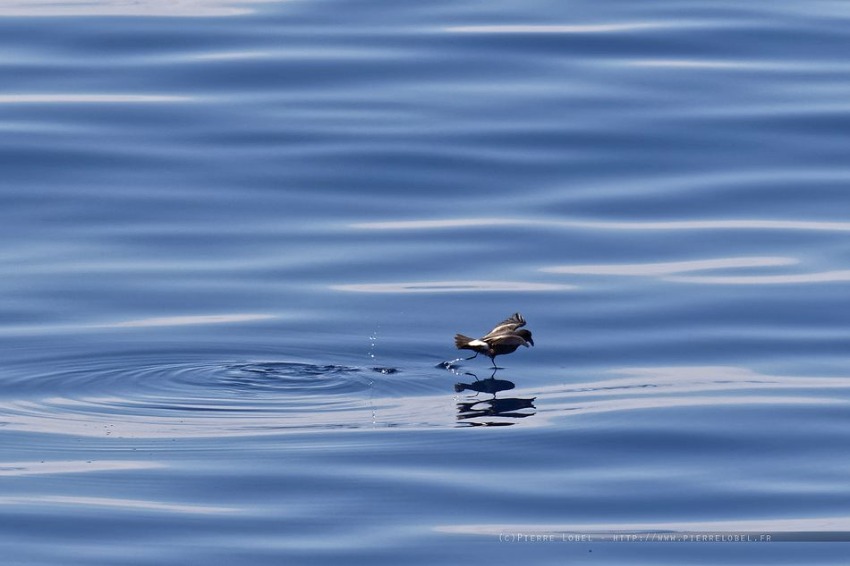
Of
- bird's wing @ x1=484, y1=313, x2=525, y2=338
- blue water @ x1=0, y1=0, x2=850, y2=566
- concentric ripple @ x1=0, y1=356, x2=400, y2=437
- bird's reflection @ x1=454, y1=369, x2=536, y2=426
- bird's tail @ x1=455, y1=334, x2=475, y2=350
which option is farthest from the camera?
bird's wing @ x1=484, y1=313, x2=525, y2=338

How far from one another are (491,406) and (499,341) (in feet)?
2.37

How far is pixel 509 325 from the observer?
9.89m

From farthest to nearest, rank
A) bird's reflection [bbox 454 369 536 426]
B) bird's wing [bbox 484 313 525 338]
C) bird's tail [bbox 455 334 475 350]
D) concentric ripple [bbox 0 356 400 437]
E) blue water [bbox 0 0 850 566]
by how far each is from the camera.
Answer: bird's wing [bbox 484 313 525 338]
bird's tail [bbox 455 334 475 350]
bird's reflection [bbox 454 369 536 426]
concentric ripple [bbox 0 356 400 437]
blue water [bbox 0 0 850 566]

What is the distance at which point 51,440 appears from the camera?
8.34m

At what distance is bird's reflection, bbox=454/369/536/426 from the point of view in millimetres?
8820

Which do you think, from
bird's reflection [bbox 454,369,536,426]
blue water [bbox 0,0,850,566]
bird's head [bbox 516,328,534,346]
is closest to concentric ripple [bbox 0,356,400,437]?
blue water [bbox 0,0,850,566]

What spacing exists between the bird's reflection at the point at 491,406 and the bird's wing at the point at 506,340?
0.73 feet

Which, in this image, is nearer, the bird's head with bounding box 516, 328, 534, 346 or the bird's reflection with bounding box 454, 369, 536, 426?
the bird's reflection with bounding box 454, 369, 536, 426

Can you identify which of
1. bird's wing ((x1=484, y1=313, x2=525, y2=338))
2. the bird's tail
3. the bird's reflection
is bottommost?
the bird's reflection

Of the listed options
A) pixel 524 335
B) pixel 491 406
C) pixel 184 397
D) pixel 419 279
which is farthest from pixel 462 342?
pixel 419 279

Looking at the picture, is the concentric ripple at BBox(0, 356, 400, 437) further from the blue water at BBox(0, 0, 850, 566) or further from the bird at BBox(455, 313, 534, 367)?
the bird at BBox(455, 313, 534, 367)

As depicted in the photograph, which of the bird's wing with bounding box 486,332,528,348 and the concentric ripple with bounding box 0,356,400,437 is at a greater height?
the bird's wing with bounding box 486,332,528,348

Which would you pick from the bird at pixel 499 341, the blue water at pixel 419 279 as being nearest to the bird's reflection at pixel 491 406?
the blue water at pixel 419 279

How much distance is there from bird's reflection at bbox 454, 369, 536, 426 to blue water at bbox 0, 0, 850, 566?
32mm
